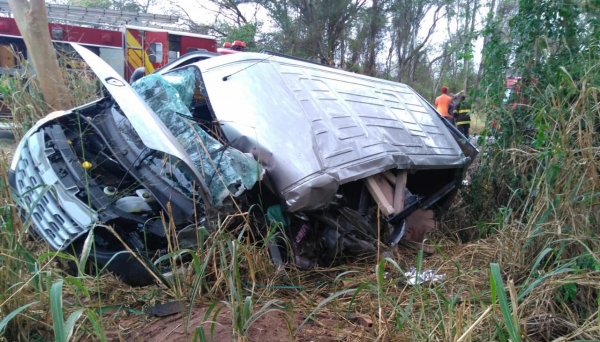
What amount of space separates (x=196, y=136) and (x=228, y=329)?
1.20 m

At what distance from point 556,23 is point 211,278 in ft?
11.0

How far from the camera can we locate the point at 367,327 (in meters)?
2.21

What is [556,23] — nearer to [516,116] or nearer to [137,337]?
[516,116]

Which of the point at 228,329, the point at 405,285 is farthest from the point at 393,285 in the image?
the point at 228,329

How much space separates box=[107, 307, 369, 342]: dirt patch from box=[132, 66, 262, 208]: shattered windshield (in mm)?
636

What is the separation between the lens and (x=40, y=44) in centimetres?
544

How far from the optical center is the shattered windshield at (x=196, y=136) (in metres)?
2.62

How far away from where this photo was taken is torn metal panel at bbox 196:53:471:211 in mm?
2740

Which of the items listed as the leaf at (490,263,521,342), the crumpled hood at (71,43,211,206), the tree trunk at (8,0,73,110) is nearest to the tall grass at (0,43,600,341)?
the leaf at (490,263,521,342)

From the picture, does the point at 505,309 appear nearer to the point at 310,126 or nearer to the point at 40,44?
the point at 310,126

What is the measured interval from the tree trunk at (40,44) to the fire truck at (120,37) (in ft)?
13.1

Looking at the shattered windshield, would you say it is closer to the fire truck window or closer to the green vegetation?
the green vegetation

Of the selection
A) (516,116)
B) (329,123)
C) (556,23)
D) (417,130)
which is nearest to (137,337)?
(329,123)

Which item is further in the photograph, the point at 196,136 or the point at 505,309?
the point at 196,136
